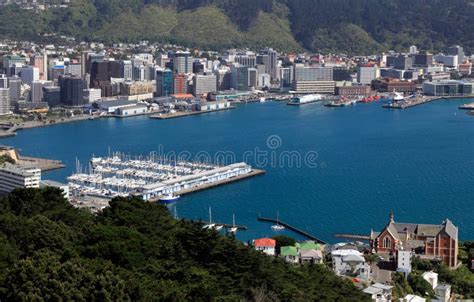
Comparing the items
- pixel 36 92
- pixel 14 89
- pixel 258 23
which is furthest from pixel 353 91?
pixel 258 23

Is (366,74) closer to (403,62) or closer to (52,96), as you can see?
(403,62)

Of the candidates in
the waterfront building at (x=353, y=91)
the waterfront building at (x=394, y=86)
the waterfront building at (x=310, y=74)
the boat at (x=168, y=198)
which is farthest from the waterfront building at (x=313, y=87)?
the boat at (x=168, y=198)

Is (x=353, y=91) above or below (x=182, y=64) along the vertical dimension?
below

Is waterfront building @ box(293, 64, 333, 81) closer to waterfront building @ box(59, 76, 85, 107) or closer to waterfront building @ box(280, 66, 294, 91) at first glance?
waterfront building @ box(280, 66, 294, 91)

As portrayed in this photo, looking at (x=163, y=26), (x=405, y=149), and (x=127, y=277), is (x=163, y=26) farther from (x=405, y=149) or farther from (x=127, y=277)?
(x=127, y=277)

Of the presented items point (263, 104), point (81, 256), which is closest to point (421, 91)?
point (263, 104)

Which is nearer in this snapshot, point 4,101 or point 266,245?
point 266,245
